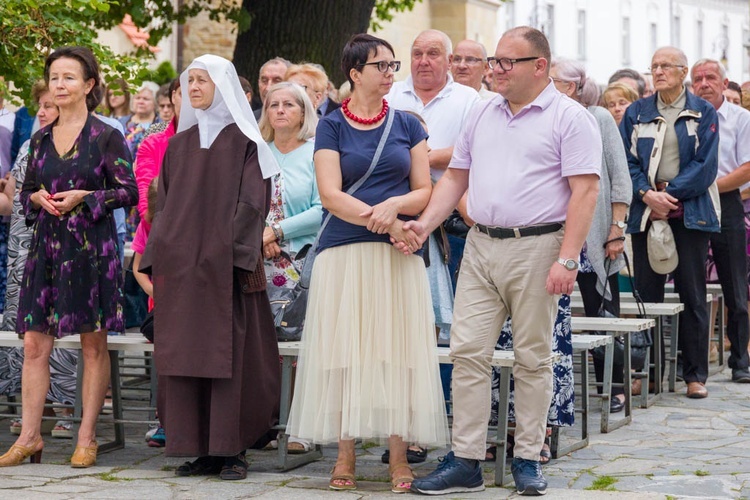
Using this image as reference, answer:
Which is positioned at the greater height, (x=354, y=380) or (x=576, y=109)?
(x=576, y=109)

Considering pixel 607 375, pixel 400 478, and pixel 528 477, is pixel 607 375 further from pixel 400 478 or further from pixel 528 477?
pixel 400 478

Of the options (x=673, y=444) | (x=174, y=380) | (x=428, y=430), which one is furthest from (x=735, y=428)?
(x=174, y=380)

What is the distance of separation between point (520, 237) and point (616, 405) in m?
2.97

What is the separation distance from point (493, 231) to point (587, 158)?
54 centimetres

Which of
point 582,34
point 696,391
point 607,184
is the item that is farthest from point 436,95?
point 582,34

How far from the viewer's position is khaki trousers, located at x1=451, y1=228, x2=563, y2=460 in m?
6.82

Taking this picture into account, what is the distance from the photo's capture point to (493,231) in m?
6.88

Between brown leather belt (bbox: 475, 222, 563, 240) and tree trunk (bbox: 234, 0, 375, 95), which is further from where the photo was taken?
tree trunk (bbox: 234, 0, 375, 95)

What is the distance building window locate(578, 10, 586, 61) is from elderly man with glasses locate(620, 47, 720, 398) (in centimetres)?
4160

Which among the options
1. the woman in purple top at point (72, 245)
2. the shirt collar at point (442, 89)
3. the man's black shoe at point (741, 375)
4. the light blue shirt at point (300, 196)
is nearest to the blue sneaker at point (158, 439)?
the woman in purple top at point (72, 245)

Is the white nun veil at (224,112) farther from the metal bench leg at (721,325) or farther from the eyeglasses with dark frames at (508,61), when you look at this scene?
the metal bench leg at (721,325)

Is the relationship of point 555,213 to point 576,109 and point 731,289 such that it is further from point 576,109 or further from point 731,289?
point 731,289

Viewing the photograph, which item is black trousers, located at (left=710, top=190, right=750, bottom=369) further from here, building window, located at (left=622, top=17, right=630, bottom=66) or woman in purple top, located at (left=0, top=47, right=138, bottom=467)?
building window, located at (left=622, top=17, right=630, bottom=66)

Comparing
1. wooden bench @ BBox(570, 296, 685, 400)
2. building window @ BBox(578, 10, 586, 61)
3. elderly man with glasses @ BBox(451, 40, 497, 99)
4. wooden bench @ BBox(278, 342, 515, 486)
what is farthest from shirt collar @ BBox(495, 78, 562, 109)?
building window @ BBox(578, 10, 586, 61)
